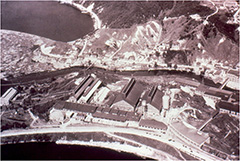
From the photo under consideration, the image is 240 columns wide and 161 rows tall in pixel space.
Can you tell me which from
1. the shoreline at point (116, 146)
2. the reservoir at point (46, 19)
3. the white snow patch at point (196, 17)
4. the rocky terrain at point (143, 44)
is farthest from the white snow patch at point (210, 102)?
the reservoir at point (46, 19)

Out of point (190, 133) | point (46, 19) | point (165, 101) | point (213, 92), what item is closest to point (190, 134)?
point (190, 133)

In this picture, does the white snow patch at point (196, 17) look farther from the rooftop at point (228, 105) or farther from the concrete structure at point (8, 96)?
the concrete structure at point (8, 96)

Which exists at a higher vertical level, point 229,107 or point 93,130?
point 229,107

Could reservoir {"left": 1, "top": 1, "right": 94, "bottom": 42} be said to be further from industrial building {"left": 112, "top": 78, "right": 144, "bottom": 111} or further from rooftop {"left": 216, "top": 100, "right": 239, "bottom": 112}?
rooftop {"left": 216, "top": 100, "right": 239, "bottom": 112}

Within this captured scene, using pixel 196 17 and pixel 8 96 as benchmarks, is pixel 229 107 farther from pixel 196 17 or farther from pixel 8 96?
pixel 8 96

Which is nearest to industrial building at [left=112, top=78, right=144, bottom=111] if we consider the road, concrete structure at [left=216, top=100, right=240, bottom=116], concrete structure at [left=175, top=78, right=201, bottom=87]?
the road
